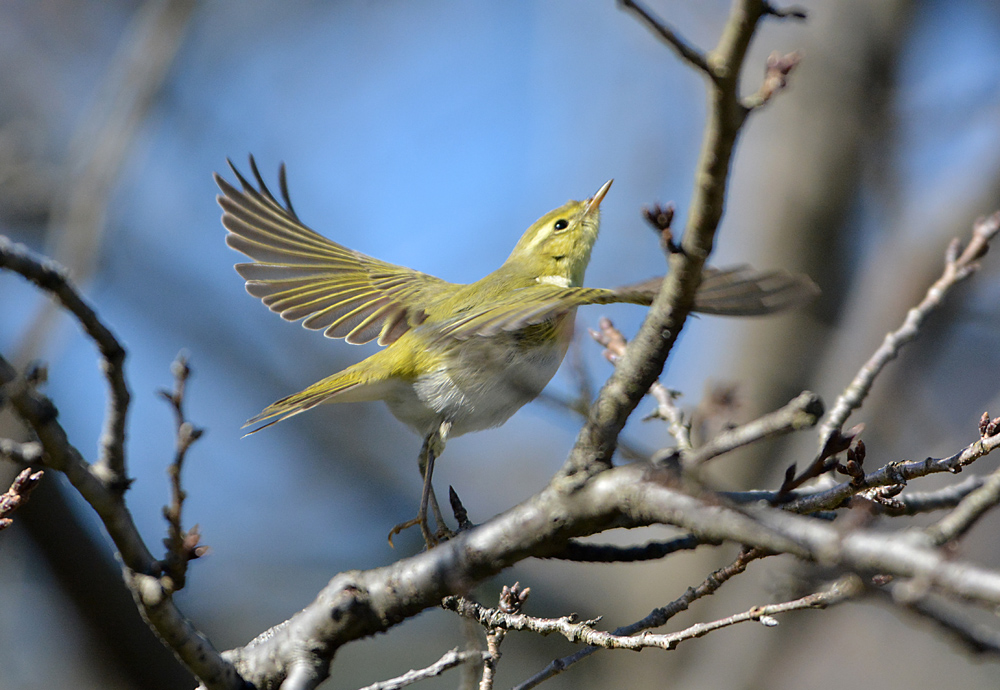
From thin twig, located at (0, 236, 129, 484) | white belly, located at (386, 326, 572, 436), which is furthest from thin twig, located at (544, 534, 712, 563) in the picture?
white belly, located at (386, 326, 572, 436)

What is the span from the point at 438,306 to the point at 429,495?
3.74ft

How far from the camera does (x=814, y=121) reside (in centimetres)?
713

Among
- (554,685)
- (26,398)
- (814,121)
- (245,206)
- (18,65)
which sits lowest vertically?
(554,685)

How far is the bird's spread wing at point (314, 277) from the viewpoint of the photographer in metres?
4.01

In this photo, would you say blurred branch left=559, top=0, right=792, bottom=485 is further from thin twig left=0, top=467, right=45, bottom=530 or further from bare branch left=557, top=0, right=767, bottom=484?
thin twig left=0, top=467, right=45, bottom=530

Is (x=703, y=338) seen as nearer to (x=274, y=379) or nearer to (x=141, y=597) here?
(x=274, y=379)

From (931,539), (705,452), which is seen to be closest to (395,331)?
(705,452)

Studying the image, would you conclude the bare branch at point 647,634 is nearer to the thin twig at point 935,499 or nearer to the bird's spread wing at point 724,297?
the thin twig at point 935,499

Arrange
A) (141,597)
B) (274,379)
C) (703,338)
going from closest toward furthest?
1. (141,597)
2. (703,338)
3. (274,379)

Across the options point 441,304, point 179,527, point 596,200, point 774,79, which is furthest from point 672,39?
point 596,200

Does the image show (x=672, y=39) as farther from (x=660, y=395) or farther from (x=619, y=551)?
(x=660, y=395)

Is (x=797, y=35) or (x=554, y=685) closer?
(x=797, y=35)

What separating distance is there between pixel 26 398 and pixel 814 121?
23.0 ft

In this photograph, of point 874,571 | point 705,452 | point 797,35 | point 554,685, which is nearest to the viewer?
point 874,571
